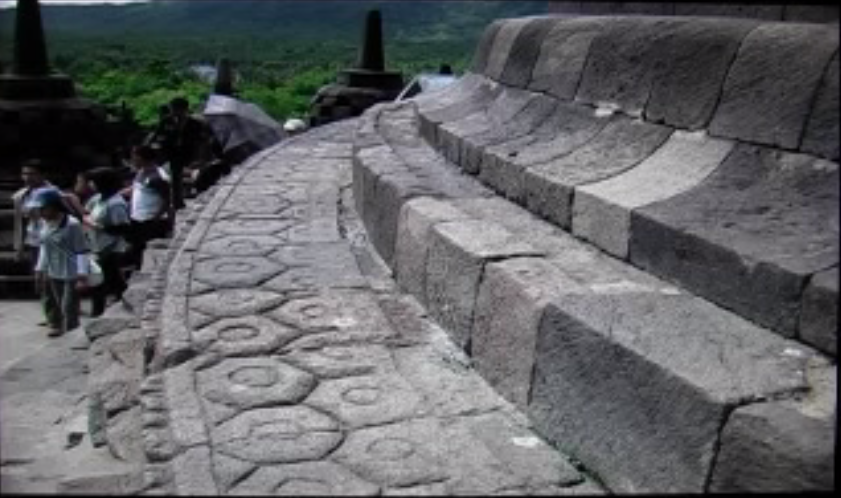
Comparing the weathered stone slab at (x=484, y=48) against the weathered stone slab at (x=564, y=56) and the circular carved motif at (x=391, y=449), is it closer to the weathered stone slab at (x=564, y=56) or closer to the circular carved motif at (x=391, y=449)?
the weathered stone slab at (x=564, y=56)

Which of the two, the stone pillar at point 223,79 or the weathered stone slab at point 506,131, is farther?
the stone pillar at point 223,79

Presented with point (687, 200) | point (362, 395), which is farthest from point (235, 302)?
point (687, 200)

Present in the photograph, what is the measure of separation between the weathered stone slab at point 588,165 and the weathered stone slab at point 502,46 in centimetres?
179

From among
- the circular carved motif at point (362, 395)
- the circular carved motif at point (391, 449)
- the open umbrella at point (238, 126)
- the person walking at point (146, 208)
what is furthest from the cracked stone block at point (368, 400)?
the open umbrella at point (238, 126)

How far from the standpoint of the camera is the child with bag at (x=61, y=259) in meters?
7.52

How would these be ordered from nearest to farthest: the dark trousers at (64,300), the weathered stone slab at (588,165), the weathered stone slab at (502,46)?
the weathered stone slab at (588,165)
the weathered stone slab at (502,46)
the dark trousers at (64,300)

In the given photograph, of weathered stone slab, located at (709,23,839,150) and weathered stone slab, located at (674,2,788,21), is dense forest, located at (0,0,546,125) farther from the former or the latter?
weathered stone slab, located at (709,23,839,150)

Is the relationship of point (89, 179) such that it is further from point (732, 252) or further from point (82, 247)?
point (732, 252)

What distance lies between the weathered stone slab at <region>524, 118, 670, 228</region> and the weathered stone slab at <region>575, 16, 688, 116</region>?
13 cm

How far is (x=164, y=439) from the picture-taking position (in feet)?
8.35

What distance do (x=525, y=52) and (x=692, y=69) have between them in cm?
193

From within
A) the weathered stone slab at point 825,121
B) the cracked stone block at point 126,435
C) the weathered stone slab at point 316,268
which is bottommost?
the cracked stone block at point 126,435

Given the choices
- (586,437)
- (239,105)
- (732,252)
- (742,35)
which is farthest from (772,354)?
(239,105)

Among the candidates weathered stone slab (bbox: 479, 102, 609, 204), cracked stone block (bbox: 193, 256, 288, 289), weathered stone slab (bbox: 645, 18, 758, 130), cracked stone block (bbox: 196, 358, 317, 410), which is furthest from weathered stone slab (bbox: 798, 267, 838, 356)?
cracked stone block (bbox: 193, 256, 288, 289)
